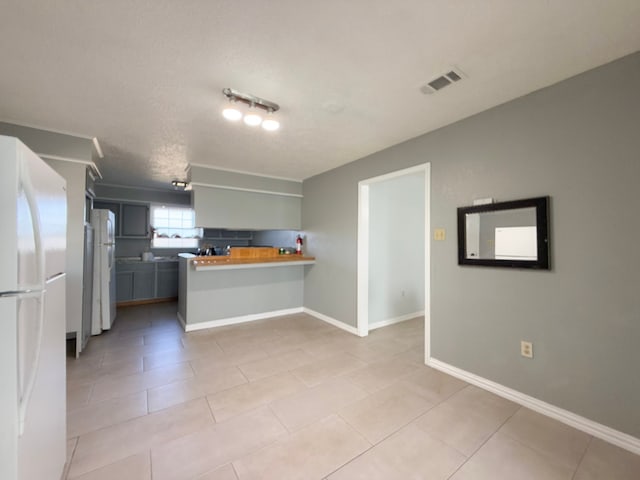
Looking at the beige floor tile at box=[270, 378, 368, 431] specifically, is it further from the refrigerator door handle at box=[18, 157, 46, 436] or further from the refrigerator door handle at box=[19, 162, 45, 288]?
the refrigerator door handle at box=[19, 162, 45, 288]

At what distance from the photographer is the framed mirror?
1.99 meters

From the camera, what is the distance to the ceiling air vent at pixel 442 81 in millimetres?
1821

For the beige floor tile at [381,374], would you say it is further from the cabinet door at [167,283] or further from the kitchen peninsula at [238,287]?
the cabinet door at [167,283]

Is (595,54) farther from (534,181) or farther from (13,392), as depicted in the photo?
(13,392)

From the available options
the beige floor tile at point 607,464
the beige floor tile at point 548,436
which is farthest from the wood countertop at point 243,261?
the beige floor tile at point 607,464

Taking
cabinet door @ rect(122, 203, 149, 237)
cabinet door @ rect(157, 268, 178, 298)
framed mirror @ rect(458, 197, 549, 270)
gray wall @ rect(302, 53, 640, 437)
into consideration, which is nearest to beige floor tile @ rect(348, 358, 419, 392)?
gray wall @ rect(302, 53, 640, 437)

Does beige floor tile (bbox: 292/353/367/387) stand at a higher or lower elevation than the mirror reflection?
lower

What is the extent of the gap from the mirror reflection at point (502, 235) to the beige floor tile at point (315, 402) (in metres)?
1.60

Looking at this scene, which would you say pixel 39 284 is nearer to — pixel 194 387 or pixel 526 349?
pixel 194 387

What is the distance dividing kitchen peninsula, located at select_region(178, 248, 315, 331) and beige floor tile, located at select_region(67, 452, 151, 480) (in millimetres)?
2239

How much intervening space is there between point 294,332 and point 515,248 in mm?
2774

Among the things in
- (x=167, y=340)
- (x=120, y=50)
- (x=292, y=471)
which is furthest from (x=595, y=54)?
(x=167, y=340)

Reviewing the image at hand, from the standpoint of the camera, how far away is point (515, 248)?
214 cm

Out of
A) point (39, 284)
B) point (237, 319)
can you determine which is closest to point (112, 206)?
point (237, 319)
